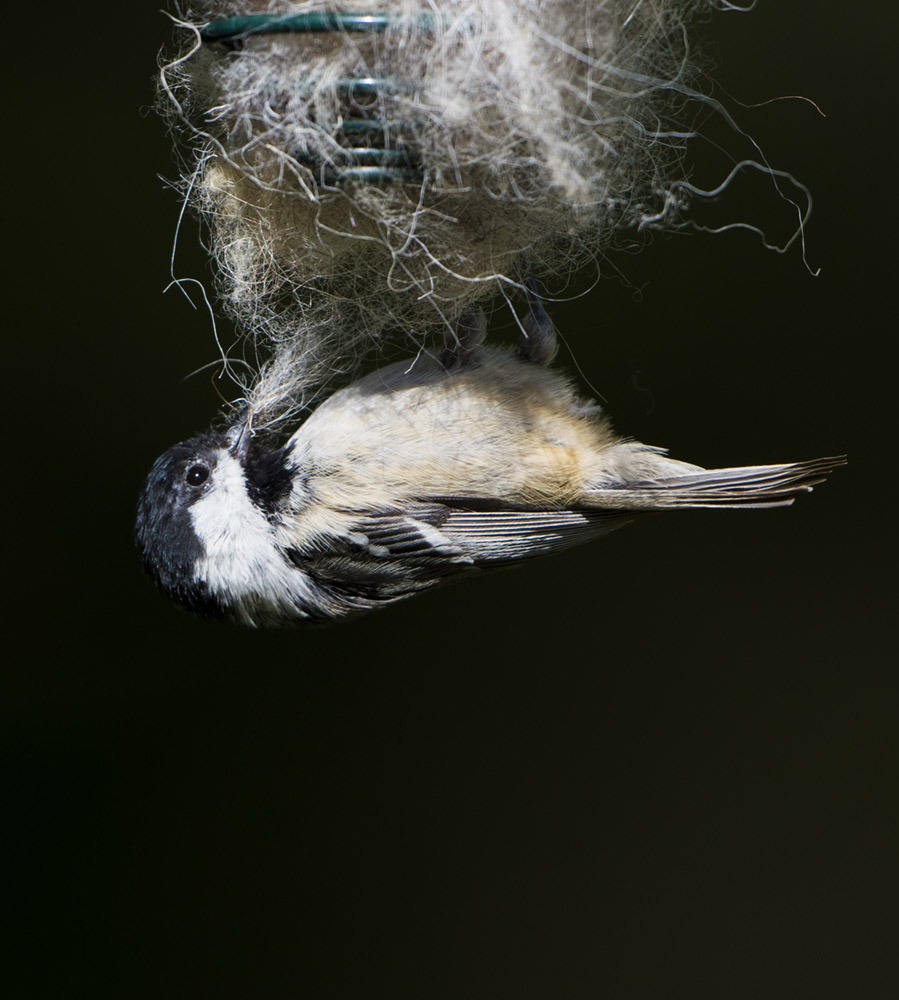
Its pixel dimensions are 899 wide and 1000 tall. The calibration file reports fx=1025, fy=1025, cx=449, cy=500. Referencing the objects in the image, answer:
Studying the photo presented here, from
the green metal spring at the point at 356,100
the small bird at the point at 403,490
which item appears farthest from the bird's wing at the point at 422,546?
the green metal spring at the point at 356,100

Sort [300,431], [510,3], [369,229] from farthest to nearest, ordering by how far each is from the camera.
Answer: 1. [300,431]
2. [369,229]
3. [510,3]

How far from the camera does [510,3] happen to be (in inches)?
32.4

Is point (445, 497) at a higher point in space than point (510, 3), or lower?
lower

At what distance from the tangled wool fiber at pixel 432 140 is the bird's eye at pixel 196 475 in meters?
0.19

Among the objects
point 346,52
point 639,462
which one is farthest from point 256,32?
point 639,462

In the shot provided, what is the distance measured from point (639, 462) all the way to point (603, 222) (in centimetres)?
25

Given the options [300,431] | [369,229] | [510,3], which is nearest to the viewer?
[510,3]

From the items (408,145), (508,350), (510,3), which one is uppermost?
(510,3)

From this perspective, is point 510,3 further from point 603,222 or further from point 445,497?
point 445,497

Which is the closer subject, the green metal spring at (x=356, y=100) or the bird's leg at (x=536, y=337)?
the green metal spring at (x=356, y=100)

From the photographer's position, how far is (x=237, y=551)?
104 cm

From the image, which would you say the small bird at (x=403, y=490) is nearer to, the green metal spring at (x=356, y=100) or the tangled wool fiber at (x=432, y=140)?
the tangled wool fiber at (x=432, y=140)

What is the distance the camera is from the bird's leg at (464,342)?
1063 millimetres

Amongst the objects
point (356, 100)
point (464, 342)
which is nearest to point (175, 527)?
point (464, 342)
